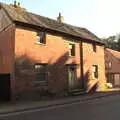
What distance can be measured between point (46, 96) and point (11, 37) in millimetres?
6222

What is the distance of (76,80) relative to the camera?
31.5 metres

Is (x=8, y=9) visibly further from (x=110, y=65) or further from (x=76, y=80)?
(x=110, y=65)

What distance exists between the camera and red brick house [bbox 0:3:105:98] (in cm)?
2456

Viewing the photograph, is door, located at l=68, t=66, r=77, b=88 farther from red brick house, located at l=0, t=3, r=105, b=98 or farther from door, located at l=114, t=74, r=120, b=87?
door, located at l=114, t=74, r=120, b=87

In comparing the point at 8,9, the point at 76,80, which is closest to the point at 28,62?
the point at 8,9

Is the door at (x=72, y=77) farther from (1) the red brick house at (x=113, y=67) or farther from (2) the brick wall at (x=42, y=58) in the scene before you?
(1) the red brick house at (x=113, y=67)

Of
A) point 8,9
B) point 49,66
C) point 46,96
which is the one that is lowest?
point 46,96

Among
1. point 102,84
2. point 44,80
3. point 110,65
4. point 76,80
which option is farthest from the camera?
point 110,65

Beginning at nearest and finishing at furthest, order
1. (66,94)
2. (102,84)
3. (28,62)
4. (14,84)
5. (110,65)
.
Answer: (14,84)
(28,62)
(66,94)
(102,84)
(110,65)

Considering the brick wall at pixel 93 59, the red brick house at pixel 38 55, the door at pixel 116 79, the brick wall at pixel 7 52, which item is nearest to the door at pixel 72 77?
the red brick house at pixel 38 55

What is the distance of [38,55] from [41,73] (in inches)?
64.6

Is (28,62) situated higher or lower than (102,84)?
higher

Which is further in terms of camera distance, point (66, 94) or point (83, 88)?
point (83, 88)

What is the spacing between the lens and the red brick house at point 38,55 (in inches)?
967
